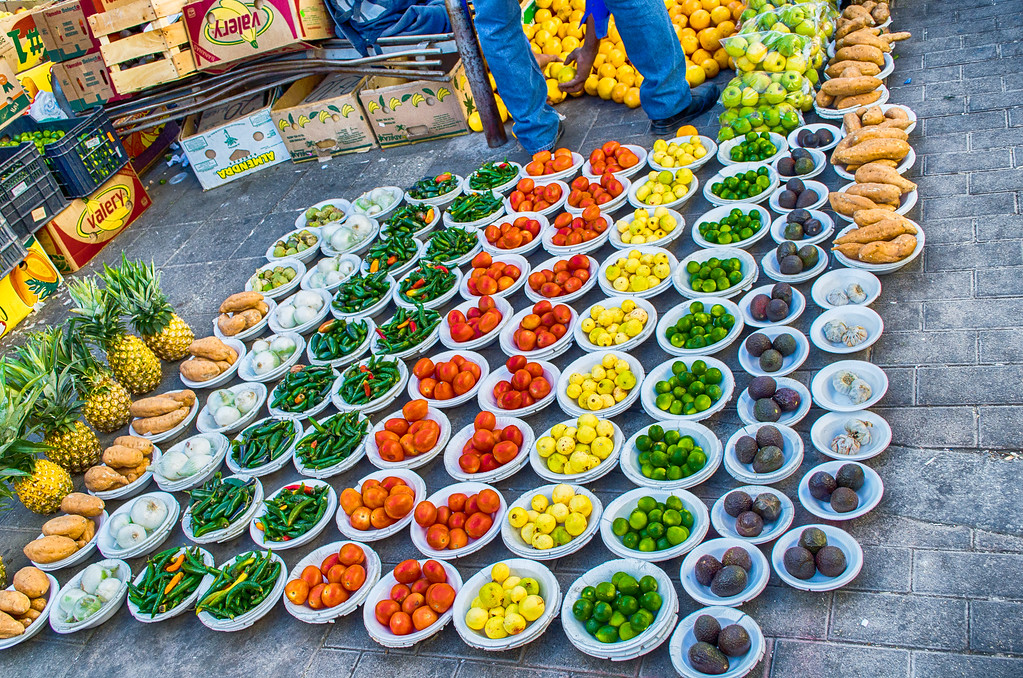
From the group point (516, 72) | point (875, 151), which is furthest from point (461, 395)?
point (516, 72)

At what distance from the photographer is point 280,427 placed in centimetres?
466

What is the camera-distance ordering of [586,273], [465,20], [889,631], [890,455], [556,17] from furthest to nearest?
[556,17], [465,20], [586,273], [890,455], [889,631]

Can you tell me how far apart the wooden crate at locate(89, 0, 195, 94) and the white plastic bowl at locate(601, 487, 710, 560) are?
701 centimetres

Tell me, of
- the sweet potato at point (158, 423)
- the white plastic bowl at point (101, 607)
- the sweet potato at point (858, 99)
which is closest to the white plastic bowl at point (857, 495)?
the sweet potato at point (858, 99)

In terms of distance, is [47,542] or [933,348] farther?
[47,542]

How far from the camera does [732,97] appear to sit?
5.85 metres

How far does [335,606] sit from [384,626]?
30 cm

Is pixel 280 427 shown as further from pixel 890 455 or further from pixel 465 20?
pixel 465 20

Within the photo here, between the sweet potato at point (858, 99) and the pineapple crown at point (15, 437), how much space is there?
6.11 metres

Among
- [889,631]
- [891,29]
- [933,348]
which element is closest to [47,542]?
[889,631]

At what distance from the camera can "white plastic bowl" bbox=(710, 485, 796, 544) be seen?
326cm

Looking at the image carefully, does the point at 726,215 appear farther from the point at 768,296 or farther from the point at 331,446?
the point at 331,446

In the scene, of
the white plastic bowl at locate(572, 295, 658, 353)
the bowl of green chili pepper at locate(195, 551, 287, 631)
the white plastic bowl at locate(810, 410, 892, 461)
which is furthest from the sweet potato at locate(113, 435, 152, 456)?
A: the white plastic bowl at locate(810, 410, 892, 461)

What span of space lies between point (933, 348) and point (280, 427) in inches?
152
